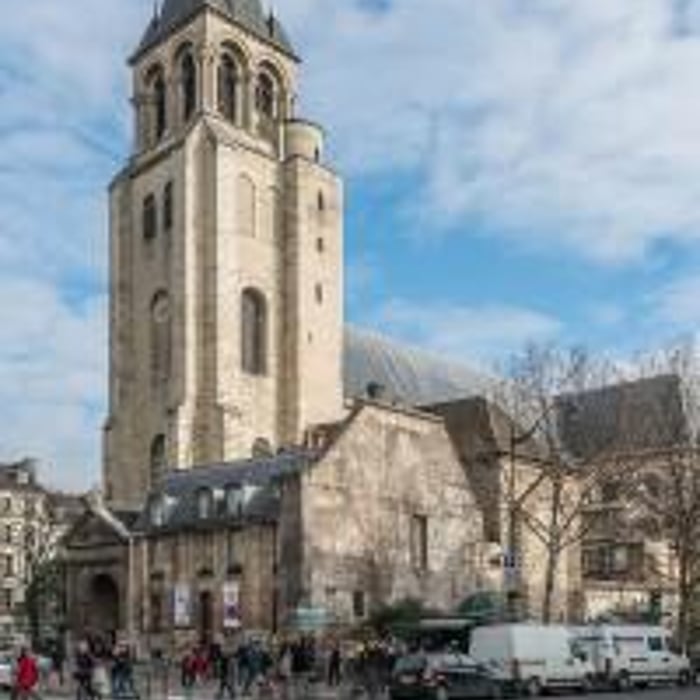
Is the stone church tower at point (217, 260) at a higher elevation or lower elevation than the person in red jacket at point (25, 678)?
higher

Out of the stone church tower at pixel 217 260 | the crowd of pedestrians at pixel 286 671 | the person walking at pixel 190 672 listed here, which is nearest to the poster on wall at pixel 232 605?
the crowd of pedestrians at pixel 286 671

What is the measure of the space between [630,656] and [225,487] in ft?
55.7

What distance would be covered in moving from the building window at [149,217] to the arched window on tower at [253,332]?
281 inches

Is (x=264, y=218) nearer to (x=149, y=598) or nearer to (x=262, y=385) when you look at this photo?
(x=262, y=385)

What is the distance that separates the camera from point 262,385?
299 feet

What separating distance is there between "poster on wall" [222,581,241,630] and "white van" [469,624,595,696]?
40.0ft

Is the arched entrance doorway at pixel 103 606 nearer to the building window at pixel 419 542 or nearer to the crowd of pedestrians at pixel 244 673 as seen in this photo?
the crowd of pedestrians at pixel 244 673

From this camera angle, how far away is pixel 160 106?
9975 cm

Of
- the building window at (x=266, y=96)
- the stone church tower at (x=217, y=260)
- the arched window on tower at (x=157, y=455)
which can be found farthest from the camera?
the building window at (x=266, y=96)

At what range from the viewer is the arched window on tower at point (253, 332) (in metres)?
91.8

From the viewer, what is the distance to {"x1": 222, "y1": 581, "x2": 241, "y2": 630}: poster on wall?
187ft

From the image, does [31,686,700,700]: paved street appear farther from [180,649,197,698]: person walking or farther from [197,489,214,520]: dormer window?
[197,489,214,520]: dormer window

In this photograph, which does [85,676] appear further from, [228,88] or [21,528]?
[21,528]

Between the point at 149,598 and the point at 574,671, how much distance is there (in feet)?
63.4
